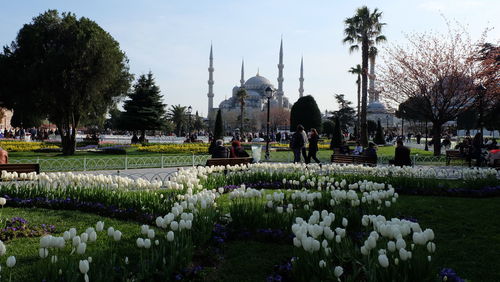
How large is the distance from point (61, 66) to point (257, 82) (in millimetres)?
100482

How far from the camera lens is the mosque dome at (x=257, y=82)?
383 ft

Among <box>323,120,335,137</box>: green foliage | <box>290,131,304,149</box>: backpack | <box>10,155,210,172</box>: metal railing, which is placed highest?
<box>323,120,335,137</box>: green foliage

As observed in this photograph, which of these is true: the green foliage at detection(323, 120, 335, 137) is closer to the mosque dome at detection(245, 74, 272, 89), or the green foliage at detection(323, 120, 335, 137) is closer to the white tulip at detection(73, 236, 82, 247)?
the white tulip at detection(73, 236, 82, 247)

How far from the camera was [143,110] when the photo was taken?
117 ft

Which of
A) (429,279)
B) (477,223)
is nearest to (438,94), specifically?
(477,223)

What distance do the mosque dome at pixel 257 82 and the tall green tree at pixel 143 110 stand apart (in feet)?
263

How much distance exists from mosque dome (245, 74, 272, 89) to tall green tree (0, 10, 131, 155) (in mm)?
97128

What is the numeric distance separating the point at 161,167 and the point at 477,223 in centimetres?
1054

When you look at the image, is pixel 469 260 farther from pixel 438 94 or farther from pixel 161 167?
pixel 438 94

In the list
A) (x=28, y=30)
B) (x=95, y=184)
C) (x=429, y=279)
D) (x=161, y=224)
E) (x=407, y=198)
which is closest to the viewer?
(x=429, y=279)

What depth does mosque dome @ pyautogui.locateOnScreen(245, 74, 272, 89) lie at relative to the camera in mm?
116750

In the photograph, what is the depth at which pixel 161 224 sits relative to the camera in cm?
378

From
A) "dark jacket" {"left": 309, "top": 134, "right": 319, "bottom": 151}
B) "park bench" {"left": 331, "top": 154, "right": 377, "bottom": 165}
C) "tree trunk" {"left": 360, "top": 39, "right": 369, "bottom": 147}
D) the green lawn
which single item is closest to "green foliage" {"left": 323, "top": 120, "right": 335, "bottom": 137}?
"tree trunk" {"left": 360, "top": 39, "right": 369, "bottom": 147}

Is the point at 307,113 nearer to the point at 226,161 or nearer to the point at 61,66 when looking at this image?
the point at 61,66
